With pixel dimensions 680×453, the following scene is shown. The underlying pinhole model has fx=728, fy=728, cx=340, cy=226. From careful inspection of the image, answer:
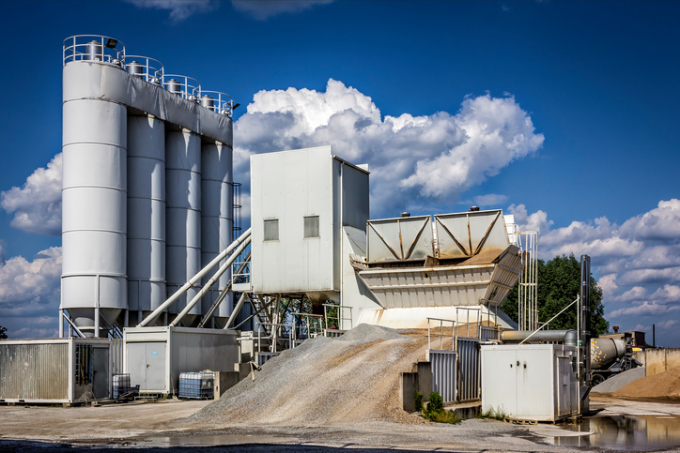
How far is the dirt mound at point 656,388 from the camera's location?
33062 millimetres

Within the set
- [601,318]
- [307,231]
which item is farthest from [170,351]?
[601,318]

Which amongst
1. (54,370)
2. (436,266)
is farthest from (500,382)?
(54,370)

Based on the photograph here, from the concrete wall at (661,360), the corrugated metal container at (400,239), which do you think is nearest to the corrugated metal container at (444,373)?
the corrugated metal container at (400,239)

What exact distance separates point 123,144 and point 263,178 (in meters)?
9.83

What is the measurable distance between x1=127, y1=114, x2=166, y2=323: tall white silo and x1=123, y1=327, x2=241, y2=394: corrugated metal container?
8502 mm

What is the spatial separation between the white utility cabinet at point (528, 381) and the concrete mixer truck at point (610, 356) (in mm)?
5337

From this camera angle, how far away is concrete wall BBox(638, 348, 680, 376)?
38.2m

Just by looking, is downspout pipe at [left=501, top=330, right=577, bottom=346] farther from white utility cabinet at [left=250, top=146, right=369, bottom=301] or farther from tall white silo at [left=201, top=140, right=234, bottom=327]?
tall white silo at [left=201, top=140, right=234, bottom=327]

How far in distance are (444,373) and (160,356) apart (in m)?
14.8

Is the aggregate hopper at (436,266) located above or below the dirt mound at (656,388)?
above

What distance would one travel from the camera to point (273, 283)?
33.0m

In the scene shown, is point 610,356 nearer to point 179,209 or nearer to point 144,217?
point 144,217

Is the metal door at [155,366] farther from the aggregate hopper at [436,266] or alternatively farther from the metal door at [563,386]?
the metal door at [563,386]

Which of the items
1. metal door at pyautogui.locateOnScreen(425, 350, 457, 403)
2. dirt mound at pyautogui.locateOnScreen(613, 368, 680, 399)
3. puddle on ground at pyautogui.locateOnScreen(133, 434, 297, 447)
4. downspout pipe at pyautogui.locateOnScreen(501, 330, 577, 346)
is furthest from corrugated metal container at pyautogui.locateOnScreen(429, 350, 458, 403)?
dirt mound at pyautogui.locateOnScreen(613, 368, 680, 399)
